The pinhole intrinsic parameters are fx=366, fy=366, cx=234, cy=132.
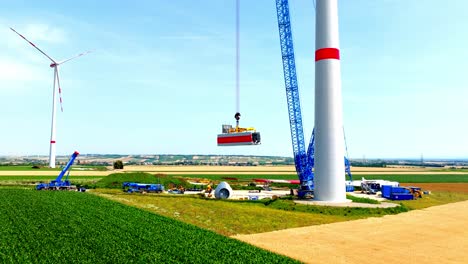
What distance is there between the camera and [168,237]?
106 feet

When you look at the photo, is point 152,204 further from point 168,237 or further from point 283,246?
point 283,246

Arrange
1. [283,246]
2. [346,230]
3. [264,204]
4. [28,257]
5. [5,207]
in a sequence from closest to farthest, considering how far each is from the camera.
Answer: [28,257]
[283,246]
[346,230]
[5,207]
[264,204]

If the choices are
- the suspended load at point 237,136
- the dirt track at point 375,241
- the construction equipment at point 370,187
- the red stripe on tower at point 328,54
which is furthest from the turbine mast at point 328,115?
the construction equipment at point 370,187

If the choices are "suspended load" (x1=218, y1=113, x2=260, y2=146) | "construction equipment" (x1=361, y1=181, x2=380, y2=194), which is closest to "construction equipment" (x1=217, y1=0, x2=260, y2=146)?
"suspended load" (x1=218, y1=113, x2=260, y2=146)

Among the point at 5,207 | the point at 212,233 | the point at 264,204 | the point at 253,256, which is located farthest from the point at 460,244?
the point at 5,207

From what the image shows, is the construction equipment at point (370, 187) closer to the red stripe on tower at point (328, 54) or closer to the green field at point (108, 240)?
the red stripe on tower at point (328, 54)

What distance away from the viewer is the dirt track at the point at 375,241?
28.7 metres

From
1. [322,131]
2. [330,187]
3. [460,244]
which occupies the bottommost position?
[460,244]

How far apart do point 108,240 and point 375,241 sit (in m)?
24.0

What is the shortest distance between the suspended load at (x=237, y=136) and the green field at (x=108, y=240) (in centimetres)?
2269

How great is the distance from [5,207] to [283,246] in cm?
3658

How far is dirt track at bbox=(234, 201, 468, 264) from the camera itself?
94.2ft

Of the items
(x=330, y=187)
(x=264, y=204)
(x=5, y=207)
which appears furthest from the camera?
(x=264, y=204)

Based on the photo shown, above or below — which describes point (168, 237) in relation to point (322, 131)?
below
